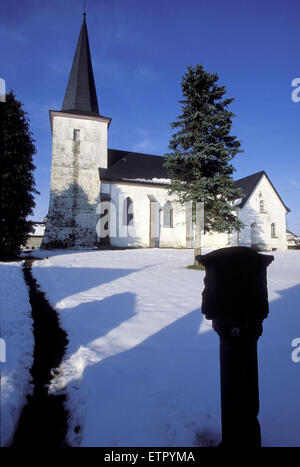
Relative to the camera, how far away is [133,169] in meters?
25.6

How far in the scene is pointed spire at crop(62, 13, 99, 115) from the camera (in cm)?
2370

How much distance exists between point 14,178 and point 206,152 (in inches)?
452

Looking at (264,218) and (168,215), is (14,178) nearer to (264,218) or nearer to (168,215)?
(168,215)

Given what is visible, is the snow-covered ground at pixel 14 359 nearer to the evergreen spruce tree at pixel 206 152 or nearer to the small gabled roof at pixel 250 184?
the evergreen spruce tree at pixel 206 152

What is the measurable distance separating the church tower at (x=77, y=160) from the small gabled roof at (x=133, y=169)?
1327 mm

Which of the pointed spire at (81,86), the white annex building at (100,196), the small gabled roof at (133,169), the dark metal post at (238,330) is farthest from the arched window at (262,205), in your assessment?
the dark metal post at (238,330)

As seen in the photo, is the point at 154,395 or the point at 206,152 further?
the point at 206,152

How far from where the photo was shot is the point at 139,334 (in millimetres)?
3412

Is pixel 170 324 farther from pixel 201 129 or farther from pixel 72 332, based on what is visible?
pixel 201 129

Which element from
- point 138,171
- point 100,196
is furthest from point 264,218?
point 100,196

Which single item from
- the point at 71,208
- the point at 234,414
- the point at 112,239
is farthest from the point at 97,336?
the point at 71,208

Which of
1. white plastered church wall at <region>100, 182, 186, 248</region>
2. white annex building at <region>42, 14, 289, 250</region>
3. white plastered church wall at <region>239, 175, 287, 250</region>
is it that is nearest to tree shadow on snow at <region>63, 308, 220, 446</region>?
white annex building at <region>42, 14, 289, 250</region>

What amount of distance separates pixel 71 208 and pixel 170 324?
20.5m

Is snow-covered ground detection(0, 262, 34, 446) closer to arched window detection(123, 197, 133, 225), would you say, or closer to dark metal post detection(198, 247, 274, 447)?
dark metal post detection(198, 247, 274, 447)
